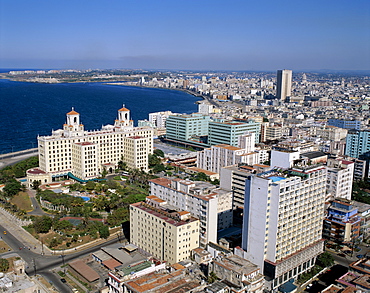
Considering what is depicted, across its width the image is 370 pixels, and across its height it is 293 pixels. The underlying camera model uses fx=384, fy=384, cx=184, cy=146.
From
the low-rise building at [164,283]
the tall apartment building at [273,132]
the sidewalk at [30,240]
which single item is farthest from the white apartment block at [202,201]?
the tall apartment building at [273,132]

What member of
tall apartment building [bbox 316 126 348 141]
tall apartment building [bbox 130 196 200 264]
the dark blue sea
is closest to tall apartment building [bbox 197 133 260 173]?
tall apartment building [bbox 130 196 200 264]

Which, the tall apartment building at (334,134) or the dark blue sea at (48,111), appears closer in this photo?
the tall apartment building at (334,134)

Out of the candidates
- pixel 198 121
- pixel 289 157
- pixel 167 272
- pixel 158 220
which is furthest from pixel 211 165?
pixel 167 272

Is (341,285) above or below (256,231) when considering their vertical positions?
below

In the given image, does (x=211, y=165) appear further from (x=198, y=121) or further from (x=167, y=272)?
(x=167, y=272)

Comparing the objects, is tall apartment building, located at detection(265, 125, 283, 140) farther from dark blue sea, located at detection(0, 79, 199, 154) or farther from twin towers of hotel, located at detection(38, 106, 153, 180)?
dark blue sea, located at detection(0, 79, 199, 154)

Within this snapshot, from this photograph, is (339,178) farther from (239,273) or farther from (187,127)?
(187,127)

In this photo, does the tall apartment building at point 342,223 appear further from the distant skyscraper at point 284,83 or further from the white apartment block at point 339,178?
the distant skyscraper at point 284,83
